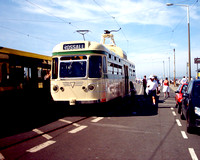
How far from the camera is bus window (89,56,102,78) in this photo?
10.4 m

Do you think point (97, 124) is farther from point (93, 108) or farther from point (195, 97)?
point (93, 108)

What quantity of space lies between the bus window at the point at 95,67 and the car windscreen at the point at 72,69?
31 cm

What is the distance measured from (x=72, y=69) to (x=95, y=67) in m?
1.05

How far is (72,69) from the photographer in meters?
10.6

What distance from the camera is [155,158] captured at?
4.88 m

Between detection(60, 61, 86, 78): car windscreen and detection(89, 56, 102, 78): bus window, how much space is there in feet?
1.03

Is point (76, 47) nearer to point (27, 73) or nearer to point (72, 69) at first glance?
point (72, 69)

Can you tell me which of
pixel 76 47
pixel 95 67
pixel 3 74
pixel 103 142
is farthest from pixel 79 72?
pixel 103 142

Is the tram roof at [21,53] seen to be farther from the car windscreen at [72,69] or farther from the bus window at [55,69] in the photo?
the car windscreen at [72,69]

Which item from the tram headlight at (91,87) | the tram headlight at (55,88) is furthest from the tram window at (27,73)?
the tram headlight at (91,87)

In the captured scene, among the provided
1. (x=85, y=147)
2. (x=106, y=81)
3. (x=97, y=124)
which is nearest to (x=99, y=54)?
(x=106, y=81)

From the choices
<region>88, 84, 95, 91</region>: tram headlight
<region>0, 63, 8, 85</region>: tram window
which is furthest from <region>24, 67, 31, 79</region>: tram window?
<region>88, 84, 95, 91</region>: tram headlight

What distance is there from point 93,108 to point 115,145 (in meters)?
7.72

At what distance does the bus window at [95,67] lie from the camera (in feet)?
34.1
